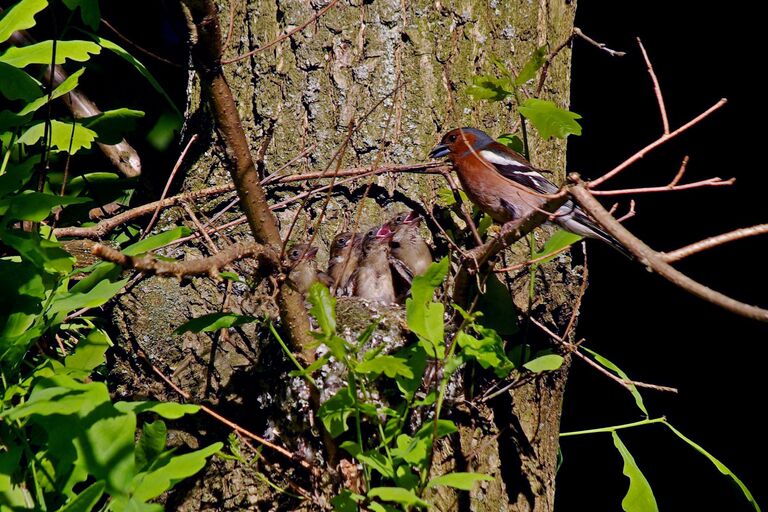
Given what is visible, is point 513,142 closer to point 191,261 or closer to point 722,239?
point 191,261

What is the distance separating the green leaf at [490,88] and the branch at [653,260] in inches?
43.2

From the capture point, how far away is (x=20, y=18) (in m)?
2.33

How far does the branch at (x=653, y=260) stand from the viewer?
132 cm

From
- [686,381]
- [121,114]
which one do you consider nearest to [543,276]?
[121,114]

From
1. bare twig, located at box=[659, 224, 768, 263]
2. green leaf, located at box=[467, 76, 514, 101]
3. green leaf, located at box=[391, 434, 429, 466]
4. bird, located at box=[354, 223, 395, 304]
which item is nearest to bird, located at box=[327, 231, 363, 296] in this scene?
bird, located at box=[354, 223, 395, 304]

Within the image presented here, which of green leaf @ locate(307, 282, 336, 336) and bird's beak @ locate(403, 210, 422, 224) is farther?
bird's beak @ locate(403, 210, 422, 224)

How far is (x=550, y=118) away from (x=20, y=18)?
4.94 feet

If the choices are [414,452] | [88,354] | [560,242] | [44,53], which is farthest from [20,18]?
[560,242]

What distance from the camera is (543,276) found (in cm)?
311

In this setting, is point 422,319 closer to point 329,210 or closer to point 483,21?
point 329,210

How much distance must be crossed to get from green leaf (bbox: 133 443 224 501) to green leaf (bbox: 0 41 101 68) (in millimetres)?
1202

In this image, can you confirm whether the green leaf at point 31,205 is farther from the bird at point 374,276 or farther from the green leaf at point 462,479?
the bird at point 374,276

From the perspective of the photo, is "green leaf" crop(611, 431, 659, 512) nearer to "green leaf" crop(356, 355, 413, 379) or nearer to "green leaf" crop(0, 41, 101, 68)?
"green leaf" crop(356, 355, 413, 379)

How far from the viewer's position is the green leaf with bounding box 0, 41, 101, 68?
7.54 ft
